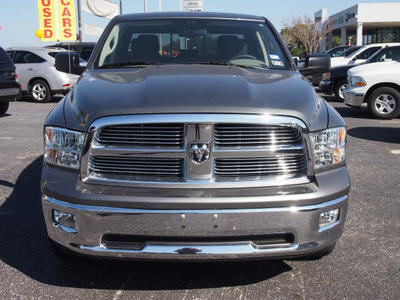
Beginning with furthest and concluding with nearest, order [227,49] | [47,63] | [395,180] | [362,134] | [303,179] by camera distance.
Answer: [47,63]
[362,134]
[395,180]
[227,49]
[303,179]

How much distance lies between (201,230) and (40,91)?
1325 centimetres

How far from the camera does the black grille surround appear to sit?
8.44 feet

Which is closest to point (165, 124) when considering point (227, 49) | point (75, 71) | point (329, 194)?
point (329, 194)

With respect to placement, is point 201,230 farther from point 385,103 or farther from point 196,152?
point 385,103

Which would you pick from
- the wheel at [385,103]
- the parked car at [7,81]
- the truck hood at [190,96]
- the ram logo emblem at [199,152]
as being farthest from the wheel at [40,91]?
the ram logo emblem at [199,152]

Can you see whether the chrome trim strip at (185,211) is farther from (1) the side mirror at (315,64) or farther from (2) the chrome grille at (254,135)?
(1) the side mirror at (315,64)

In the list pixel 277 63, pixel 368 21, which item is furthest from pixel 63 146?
pixel 368 21

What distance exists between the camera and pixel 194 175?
8.48 ft

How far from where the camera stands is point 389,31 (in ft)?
149

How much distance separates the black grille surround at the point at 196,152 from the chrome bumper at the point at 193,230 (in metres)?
0.18

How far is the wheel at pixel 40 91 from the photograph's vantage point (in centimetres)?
1441

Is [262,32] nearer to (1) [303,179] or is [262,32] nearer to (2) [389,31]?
(1) [303,179]

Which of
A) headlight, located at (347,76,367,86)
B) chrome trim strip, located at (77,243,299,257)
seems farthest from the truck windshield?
headlight, located at (347,76,367,86)

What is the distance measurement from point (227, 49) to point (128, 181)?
1.96m
